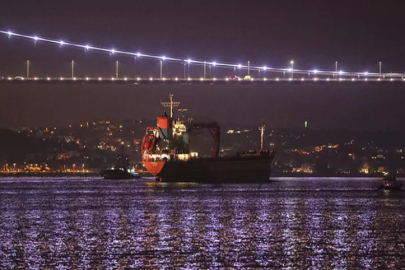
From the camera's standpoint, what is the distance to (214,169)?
2509 inches

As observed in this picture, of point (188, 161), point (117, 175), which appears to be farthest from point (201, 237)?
point (117, 175)

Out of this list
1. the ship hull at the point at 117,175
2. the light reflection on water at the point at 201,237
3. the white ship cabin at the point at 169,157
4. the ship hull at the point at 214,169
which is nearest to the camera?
the light reflection on water at the point at 201,237

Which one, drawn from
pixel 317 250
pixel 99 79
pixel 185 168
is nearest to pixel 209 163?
pixel 185 168

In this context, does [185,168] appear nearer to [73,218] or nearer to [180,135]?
[180,135]

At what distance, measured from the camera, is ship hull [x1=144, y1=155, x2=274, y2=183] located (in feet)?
207

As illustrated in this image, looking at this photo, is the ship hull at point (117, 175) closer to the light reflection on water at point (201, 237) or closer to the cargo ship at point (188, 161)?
the cargo ship at point (188, 161)

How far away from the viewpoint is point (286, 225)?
22328 millimetres

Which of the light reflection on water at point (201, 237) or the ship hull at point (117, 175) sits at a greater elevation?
the ship hull at point (117, 175)

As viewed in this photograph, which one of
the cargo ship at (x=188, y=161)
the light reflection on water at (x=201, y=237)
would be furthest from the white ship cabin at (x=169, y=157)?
the light reflection on water at (x=201, y=237)

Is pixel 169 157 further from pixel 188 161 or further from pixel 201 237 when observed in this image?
pixel 201 237

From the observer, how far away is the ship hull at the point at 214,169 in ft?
207

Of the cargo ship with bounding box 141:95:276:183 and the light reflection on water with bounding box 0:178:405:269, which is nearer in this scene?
the light reflection on water with bounding box 0:178:405:269

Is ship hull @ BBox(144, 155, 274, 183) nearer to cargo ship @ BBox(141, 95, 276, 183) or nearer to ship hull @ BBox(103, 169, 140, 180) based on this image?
cargo ship @ BBox(141, 95, 276, 183)

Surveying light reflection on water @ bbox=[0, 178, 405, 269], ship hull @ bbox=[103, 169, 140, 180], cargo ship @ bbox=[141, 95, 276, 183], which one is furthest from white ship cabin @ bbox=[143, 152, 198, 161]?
Answer: light reflection on water @ bbox=[0, 178, 405, 269]
